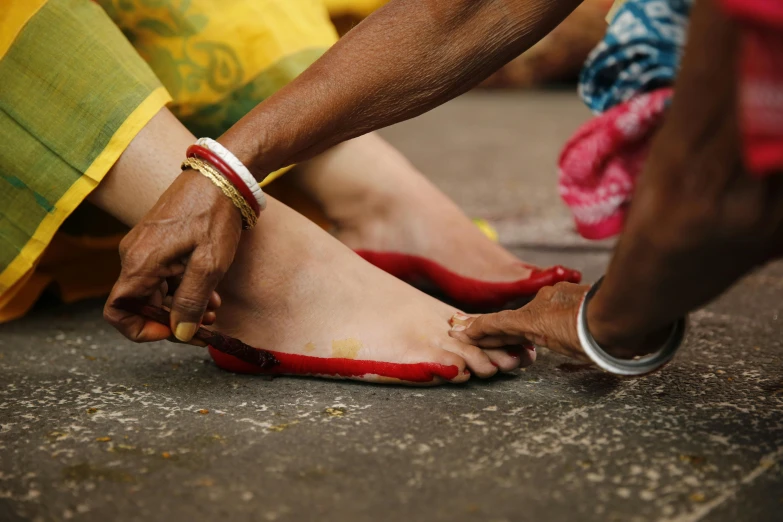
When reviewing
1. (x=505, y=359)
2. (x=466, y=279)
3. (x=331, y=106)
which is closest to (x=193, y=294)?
(x=331, y=106)

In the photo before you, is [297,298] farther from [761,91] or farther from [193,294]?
[761,91]

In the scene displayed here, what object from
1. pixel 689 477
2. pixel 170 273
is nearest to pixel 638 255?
pixel 689 477

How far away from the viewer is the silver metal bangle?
2.52 ft

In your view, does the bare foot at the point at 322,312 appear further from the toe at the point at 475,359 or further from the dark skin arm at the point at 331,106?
the dark skin arm at the point at 331,106

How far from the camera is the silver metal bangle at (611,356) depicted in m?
0.77

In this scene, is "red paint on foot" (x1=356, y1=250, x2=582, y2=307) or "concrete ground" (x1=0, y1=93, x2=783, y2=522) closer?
"concrete ground" (x1=0, y1=93, x2=783, y2=522)

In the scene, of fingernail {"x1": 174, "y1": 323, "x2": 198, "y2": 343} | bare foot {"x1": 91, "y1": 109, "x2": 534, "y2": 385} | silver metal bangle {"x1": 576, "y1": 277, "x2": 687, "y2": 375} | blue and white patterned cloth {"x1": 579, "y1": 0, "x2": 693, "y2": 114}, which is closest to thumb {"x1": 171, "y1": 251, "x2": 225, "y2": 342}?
fingernail {"x1": 174, "y1": 323, "x2": 198, "y2": 343}

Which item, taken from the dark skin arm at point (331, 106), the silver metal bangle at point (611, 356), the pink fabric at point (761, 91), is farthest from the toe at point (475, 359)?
the pink fabric at point (761, 91)

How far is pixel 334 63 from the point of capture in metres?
0.89

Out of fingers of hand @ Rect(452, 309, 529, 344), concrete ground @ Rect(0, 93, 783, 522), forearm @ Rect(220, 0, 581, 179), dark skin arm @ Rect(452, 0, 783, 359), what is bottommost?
concrete ground @ Rect(0, 93, 783, 522)

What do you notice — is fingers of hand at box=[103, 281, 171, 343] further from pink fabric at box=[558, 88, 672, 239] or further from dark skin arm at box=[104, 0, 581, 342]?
pink fabric at box=[558, 88, 672, 239]

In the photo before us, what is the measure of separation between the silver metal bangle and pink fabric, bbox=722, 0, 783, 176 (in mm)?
285

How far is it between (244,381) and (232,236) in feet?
0.64

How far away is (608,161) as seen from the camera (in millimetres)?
972
